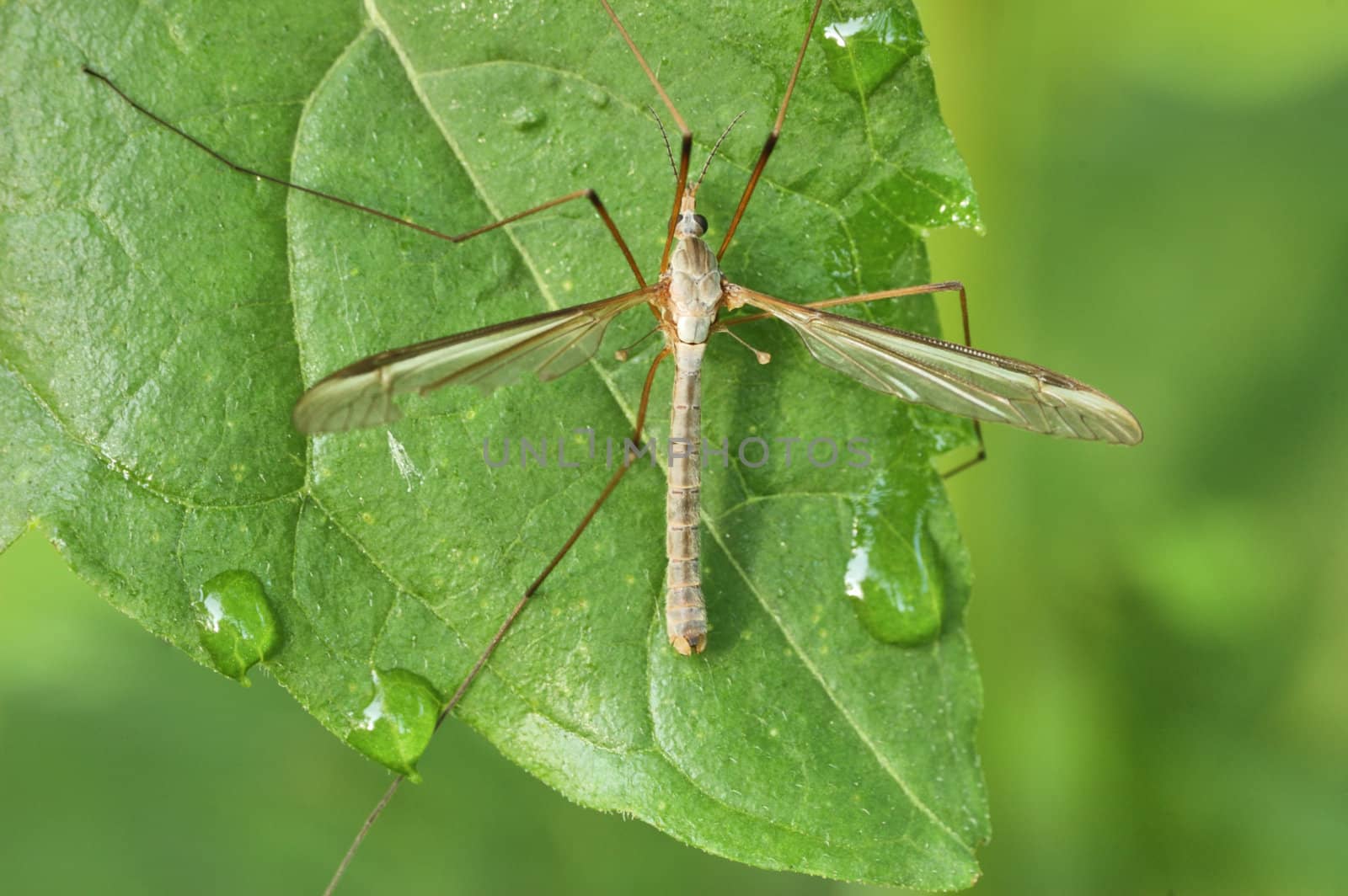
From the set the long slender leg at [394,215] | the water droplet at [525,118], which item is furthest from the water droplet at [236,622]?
the water droplet at [525,118]

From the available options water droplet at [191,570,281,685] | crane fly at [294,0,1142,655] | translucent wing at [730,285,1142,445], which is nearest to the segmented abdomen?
crane fly at [294,0,1142,655]

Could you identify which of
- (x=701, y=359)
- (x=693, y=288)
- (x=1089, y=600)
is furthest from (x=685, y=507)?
(x=1089, y=600)

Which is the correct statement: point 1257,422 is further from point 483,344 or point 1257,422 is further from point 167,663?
point 167,663

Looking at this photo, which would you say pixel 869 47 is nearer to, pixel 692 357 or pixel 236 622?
pixel 692 357

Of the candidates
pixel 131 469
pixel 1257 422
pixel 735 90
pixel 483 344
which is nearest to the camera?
pixel 131 469

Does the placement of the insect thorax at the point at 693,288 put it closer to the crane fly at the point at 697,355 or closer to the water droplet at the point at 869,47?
the crane fly at the point at 697,355

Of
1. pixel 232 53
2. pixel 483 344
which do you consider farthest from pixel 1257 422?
pixel 232 53
